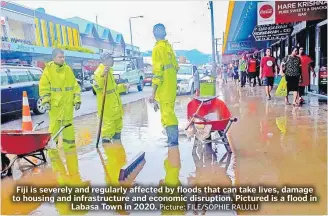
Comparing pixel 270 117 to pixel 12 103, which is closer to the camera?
pixel 270 117

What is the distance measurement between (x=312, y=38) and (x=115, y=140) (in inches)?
385

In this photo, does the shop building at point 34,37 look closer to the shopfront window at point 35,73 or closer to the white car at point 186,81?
the shopfront window at point 35,73

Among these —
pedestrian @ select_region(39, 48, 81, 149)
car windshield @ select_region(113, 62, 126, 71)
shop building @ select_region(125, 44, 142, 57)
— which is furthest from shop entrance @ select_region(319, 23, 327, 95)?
shop building @ select_region(125, 44, 142, 57)

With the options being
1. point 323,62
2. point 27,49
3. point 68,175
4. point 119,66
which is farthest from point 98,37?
point 68,175

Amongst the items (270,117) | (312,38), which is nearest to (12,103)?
(270,117)

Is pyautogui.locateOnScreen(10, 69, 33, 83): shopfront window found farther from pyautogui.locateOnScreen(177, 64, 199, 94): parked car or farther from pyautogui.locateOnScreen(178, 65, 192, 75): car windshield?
pyautogui.locateOnScreen(178, 65, 192, 75): car windshield

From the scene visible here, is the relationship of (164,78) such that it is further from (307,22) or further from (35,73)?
(307,22)

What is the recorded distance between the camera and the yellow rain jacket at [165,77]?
5.57 meters

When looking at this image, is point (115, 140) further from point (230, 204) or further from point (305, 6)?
point (305, 6)

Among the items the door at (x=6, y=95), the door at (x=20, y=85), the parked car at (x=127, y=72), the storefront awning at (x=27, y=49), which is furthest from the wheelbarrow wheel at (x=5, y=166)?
the storefront awning at (x=27, y=49)

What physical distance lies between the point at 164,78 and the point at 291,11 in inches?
258

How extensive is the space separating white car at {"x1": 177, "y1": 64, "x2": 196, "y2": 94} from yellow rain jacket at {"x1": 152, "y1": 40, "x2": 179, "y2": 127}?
1141 centimetres

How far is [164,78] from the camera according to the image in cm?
567

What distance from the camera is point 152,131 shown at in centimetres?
740
